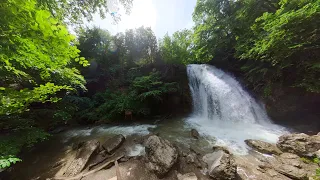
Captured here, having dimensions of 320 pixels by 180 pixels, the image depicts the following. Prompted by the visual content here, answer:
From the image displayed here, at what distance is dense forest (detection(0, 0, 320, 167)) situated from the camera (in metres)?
1.71

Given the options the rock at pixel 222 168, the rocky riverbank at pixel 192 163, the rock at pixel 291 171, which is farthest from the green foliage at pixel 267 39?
the rock at pixel 222 168

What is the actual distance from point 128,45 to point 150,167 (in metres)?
12.5

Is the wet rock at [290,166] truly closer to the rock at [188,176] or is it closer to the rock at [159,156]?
the rock at [188,176]

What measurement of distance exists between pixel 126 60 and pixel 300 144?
42.1 ft

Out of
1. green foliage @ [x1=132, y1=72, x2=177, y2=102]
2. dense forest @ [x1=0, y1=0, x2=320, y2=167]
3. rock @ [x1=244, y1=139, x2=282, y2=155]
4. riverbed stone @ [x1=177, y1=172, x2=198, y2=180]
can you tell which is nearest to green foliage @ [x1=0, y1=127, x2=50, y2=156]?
dense forest @ [x1=0, y1=0, x2=320, y2=167]

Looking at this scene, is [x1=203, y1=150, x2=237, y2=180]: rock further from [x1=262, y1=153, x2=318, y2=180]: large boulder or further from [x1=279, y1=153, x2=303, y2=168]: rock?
[x1=279, y1=153, x2=303, y2=168]: rock

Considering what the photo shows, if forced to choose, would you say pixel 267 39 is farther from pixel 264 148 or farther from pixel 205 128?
pixel 205 128

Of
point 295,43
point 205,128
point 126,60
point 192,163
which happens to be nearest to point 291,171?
point 192,163

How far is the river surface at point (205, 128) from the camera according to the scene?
435 cm

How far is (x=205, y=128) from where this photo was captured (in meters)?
6.69

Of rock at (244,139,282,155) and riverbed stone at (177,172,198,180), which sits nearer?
riverbed stone at (177,172,198,180)

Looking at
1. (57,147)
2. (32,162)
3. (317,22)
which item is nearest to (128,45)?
(57,147)

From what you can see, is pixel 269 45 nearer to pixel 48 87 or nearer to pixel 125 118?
pixel 48 87

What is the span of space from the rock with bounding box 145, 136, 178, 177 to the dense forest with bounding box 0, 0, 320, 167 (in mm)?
2773
